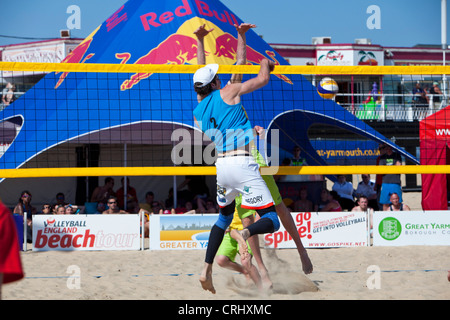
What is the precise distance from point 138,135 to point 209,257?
5740 mm

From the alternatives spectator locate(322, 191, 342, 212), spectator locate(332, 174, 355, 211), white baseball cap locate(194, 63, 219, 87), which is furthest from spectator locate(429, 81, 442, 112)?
white baseball cap locate(194, 63, 219, 87)

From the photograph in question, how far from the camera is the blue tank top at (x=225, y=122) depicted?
4113 millimetres

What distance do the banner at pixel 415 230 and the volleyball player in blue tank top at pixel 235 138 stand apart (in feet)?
14.7

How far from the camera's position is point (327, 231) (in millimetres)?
8258

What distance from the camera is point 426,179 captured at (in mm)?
10156

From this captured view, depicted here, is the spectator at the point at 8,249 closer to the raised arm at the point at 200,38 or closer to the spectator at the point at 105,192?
the raised arm at the point at 200,38

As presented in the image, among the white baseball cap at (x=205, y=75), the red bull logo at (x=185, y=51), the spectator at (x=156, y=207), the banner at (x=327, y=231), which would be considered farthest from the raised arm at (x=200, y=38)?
the spectator at (x=156, y=207)

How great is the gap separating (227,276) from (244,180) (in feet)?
5.54

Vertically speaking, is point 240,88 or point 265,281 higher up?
point 240,88

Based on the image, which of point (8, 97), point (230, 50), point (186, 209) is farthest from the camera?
point (8, 97)

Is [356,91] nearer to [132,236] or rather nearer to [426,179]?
[426,179]

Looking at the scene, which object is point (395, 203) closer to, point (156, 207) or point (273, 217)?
point (156, 207)

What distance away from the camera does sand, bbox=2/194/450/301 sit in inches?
197

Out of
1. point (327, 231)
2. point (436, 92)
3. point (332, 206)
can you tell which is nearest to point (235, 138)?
point (327, 231)
